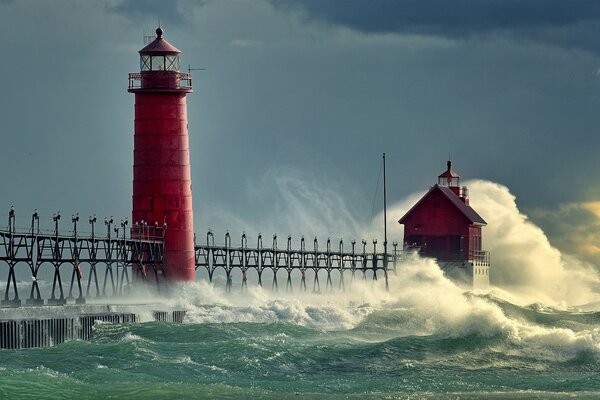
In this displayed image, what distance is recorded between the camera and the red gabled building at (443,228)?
270 feet

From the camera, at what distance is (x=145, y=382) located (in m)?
31.7

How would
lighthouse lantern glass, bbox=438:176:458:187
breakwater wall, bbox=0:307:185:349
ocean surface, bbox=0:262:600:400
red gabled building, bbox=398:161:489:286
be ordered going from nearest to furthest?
ocean surface, bbox=0:262:600:400 → breakwater wall, bbox=0:307:185:349 → red gabled building, bbox=398:161:489:286 → lighthouse lantern glass, bbox=438:176:458:187

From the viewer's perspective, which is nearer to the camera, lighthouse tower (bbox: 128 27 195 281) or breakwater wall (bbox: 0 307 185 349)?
breakwater wall (bbox: 0 307 185 349)

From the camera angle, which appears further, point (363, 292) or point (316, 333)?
point (363, 292)

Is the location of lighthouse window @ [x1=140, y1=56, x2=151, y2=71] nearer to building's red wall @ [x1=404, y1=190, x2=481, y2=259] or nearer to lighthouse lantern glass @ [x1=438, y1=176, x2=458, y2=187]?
building's red wall @ [x1=404, y1=190, x2=481, y2=259]

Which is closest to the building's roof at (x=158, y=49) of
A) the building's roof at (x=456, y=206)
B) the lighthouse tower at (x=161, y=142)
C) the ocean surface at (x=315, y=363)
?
the lighthouse tower at (x=161, y=142)

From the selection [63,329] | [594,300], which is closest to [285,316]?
[63,329]

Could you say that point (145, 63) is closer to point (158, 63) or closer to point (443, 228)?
point (158, 63)

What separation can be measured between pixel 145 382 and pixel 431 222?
52.5 m

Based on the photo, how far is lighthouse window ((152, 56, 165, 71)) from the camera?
57034mm

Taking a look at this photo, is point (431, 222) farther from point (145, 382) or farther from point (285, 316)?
point (145, 382)

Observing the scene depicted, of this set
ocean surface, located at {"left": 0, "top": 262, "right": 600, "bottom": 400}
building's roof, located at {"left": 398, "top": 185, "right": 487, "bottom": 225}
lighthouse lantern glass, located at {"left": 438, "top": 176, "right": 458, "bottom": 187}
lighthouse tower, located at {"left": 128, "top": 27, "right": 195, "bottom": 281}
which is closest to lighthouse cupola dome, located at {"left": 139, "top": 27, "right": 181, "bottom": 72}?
lighthouse tower, located at {"left": 128, "top": 27, "right": 195, "bottom": 281}

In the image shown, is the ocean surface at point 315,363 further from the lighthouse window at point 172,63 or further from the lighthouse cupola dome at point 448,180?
the lighthouse cupola dome at point 448,180

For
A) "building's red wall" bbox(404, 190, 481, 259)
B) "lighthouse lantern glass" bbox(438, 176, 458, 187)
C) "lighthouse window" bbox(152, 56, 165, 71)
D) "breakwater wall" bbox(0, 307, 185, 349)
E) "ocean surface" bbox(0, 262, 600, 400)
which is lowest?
"ocean surface" bbox(0, 262, 600, 400)
